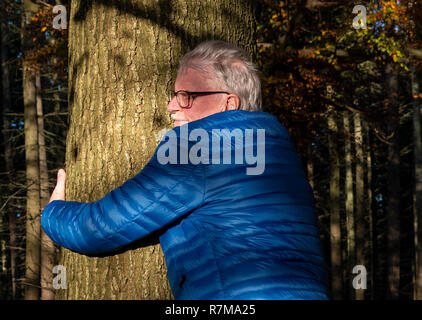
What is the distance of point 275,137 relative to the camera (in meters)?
1.73

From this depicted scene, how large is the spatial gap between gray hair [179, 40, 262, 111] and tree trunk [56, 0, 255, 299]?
44 centimetres

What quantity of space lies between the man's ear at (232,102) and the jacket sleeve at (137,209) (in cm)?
35

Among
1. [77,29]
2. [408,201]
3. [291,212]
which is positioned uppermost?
[77,29]

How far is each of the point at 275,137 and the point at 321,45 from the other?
9.03 metres

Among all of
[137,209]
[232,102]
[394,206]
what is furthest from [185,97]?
[394,206]

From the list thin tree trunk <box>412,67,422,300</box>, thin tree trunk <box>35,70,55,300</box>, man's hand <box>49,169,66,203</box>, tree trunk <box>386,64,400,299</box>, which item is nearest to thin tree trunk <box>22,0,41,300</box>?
thin tree trunk <box>35,70,55,300</box>

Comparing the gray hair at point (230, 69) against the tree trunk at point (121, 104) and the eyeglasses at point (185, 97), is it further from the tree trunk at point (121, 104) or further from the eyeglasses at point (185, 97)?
the tree trunk at point (121, 104)

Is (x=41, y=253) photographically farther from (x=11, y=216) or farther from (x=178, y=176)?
(x=178, y=176)

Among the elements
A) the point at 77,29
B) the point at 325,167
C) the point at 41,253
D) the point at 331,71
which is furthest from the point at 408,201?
the point at 77,29

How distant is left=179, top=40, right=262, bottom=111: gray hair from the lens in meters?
→ 1.84

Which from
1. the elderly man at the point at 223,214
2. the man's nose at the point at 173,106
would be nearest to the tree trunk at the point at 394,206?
the man's nose at the point at 173,106

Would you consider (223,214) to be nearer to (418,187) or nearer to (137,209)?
(137,209)

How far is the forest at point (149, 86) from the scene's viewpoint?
219 cm

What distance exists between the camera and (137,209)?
165 cm
